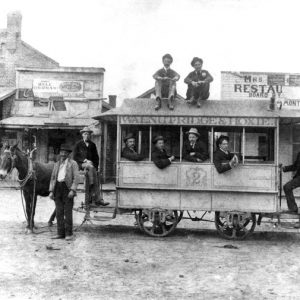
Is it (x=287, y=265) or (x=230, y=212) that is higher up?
(x=230, y=212)

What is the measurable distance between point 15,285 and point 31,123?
16235 mm

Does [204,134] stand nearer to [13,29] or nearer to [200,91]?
[200,91]

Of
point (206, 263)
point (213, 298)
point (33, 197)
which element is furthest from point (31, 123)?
point (213, 298)

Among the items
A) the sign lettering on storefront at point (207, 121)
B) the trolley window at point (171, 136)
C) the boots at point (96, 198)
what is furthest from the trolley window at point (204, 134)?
the boots at point (96, 198)

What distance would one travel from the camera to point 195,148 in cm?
875

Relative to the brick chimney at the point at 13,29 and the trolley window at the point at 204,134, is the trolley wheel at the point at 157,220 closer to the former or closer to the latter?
the trolley window at the point at 204,134

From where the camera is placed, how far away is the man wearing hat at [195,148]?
870 centimetres

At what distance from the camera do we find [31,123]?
69.1 ft

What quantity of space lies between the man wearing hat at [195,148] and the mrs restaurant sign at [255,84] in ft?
40.4

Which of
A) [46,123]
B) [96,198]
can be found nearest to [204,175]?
[96,198]

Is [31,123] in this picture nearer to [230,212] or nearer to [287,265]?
[230,212]

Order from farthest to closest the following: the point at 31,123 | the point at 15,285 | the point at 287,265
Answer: the point at 31,123
the point at 287,265
the point at 15,285

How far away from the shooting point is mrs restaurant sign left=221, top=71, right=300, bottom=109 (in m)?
20.6

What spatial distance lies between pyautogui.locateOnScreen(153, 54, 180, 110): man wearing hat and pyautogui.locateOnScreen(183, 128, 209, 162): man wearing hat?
26.5 inches
